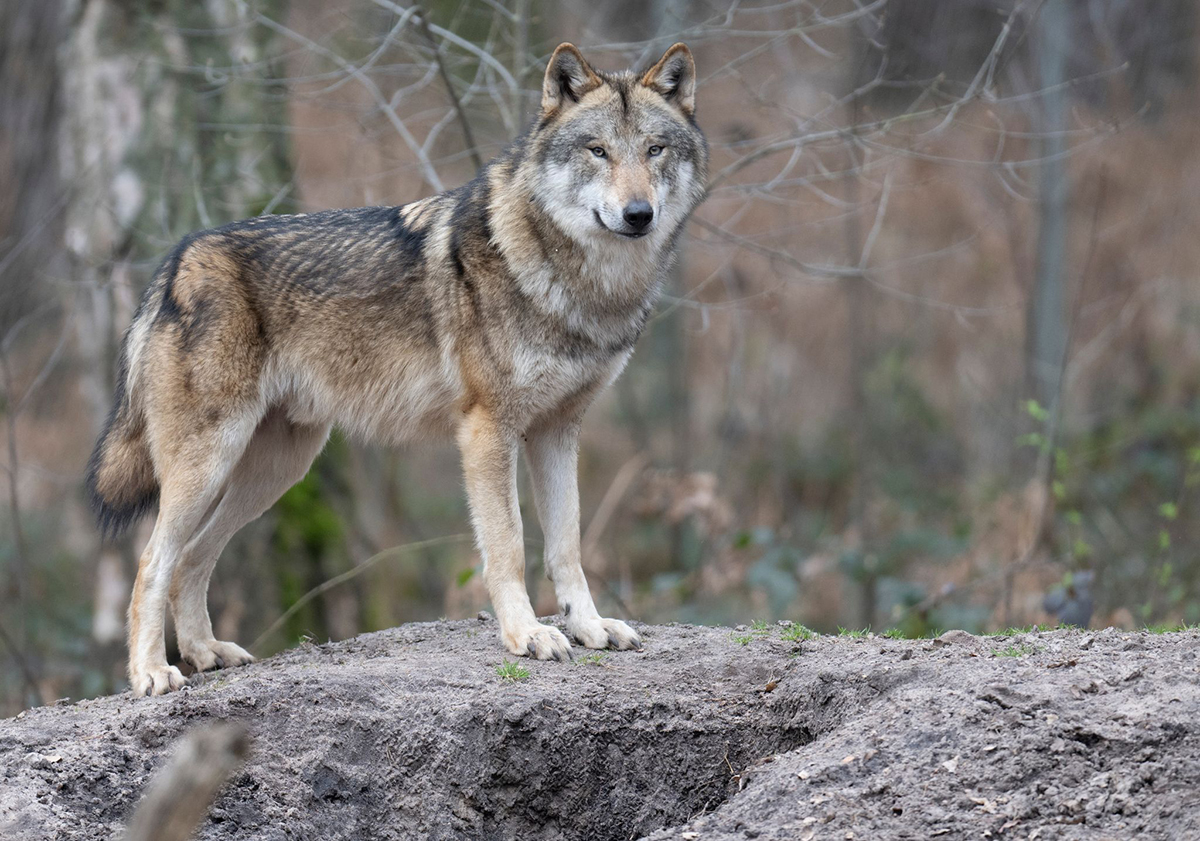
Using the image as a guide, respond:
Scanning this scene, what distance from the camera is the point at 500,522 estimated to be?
4.96m

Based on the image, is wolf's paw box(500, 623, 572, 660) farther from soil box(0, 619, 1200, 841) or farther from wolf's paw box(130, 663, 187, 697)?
wolf's paw box(130, 663, 187, 697)

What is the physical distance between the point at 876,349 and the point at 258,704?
37.7 feet

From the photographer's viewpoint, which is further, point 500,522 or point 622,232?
point 500,522

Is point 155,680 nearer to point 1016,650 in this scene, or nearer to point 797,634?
point 797,634

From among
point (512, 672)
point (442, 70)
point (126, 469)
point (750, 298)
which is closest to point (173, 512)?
Result: point (126, 469)

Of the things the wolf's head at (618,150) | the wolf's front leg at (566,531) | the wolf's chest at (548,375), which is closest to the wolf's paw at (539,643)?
the wolf's front leg at (566,531)

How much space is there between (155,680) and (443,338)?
1.99m

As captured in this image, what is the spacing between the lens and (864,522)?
1000 centimetres

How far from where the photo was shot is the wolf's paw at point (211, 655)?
18.0ft

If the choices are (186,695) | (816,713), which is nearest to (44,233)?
(186,695)

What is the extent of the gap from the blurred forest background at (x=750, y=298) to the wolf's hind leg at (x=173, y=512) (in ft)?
4.59

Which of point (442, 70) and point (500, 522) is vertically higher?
point (442, 70)

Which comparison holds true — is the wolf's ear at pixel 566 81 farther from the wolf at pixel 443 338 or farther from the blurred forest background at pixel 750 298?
the blurred forest background at pixel 750 298

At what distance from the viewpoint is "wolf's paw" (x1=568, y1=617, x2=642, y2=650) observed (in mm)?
5082
